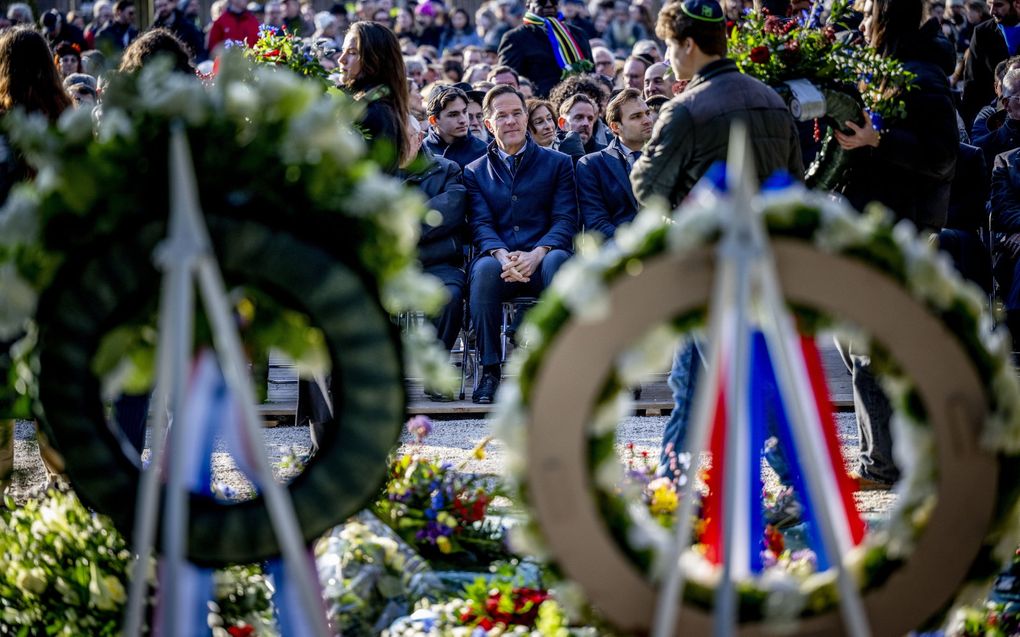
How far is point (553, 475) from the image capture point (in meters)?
2.89

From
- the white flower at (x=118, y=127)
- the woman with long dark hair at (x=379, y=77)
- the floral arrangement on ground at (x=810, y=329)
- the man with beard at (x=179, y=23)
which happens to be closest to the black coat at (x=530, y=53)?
the man with beard at (x=179, y=23)

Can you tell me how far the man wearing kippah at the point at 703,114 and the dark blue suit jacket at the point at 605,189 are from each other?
3526 millimetres

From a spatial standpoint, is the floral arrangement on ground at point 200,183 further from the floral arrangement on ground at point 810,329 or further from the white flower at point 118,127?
the floral arrangement on ground at point 810,329

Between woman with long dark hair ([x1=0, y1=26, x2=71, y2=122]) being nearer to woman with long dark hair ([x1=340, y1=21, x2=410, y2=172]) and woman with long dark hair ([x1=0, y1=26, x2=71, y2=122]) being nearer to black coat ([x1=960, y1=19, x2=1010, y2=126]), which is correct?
woman with long dark hair ([x1=340, y1=21, x2=410, y2=172])

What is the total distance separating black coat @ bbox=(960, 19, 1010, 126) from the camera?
427 inches

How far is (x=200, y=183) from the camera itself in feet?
10.1

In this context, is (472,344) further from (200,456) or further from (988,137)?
(200,456)

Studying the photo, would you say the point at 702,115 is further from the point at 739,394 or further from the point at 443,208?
the point at 443,208

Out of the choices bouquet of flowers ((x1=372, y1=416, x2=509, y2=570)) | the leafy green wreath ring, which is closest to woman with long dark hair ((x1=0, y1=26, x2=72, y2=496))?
bouquet of flowers ((x1=372, y1=416, x2=509, y2=570))

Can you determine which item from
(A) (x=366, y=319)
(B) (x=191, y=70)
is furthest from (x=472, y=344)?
(A) (x=366, y=319)

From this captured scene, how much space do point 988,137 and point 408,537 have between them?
6012mm

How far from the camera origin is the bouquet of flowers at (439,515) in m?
5.04

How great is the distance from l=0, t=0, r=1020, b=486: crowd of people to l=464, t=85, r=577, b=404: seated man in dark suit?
0.01 m

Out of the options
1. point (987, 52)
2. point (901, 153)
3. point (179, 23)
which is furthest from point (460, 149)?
point (179, 23)
